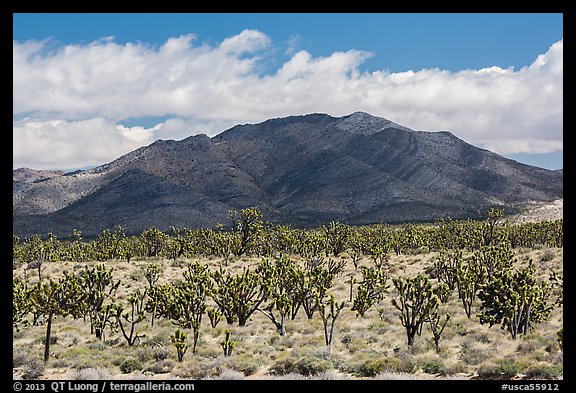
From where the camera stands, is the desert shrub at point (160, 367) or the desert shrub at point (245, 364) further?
the desert shrub at point (160, 367)

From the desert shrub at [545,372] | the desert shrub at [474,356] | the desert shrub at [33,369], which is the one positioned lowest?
the desert shrub at [33,369]

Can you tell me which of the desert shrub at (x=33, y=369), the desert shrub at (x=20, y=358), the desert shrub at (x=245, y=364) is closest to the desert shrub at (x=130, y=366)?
the desert shrub at (x=33, y=369)

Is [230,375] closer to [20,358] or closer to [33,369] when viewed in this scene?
[33,369]

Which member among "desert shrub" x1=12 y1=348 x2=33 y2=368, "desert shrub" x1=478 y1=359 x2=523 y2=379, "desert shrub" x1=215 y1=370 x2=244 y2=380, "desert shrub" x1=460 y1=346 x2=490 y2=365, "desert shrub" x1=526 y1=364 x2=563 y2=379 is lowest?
"desert shrub" x1=12 y1=348 x2=33 y2=368

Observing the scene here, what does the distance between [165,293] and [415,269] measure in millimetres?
32774

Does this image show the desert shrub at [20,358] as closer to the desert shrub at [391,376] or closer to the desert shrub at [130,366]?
the desert shrub at [130,366]

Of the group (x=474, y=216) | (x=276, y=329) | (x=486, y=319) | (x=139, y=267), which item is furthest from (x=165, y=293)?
(x=474, y=216)

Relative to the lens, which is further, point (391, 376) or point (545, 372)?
point (545, 372)

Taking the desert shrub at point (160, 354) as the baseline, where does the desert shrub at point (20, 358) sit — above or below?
above

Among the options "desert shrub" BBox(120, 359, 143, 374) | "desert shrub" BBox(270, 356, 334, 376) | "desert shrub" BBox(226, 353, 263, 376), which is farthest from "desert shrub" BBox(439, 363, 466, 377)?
"desert shrub" BBox(120, 359, 143, 374)

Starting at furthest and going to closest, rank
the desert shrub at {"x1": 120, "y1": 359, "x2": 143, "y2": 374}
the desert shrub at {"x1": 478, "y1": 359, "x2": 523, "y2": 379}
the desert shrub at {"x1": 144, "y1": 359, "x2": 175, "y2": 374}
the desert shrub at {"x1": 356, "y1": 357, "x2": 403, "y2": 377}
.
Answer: the desert shrub at {"x1": 120, "y1": 359, "x2": 143, "y2": 374}
the desert shrub at {"x1": 144, "y1": 359, "x2": 175, "y2": 374}
the desert shrub at {"x1": 356, "y1": 357, "x2": 403, "y2": 377}
the desert shrub at {"x1": 478, "y1": 359, "x2": 523, "y2": 379}

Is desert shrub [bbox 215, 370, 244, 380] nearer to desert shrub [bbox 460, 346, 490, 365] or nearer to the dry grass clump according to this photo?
the dry grass clump

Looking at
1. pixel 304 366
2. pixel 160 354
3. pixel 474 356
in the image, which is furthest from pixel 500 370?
pixel 160 354
